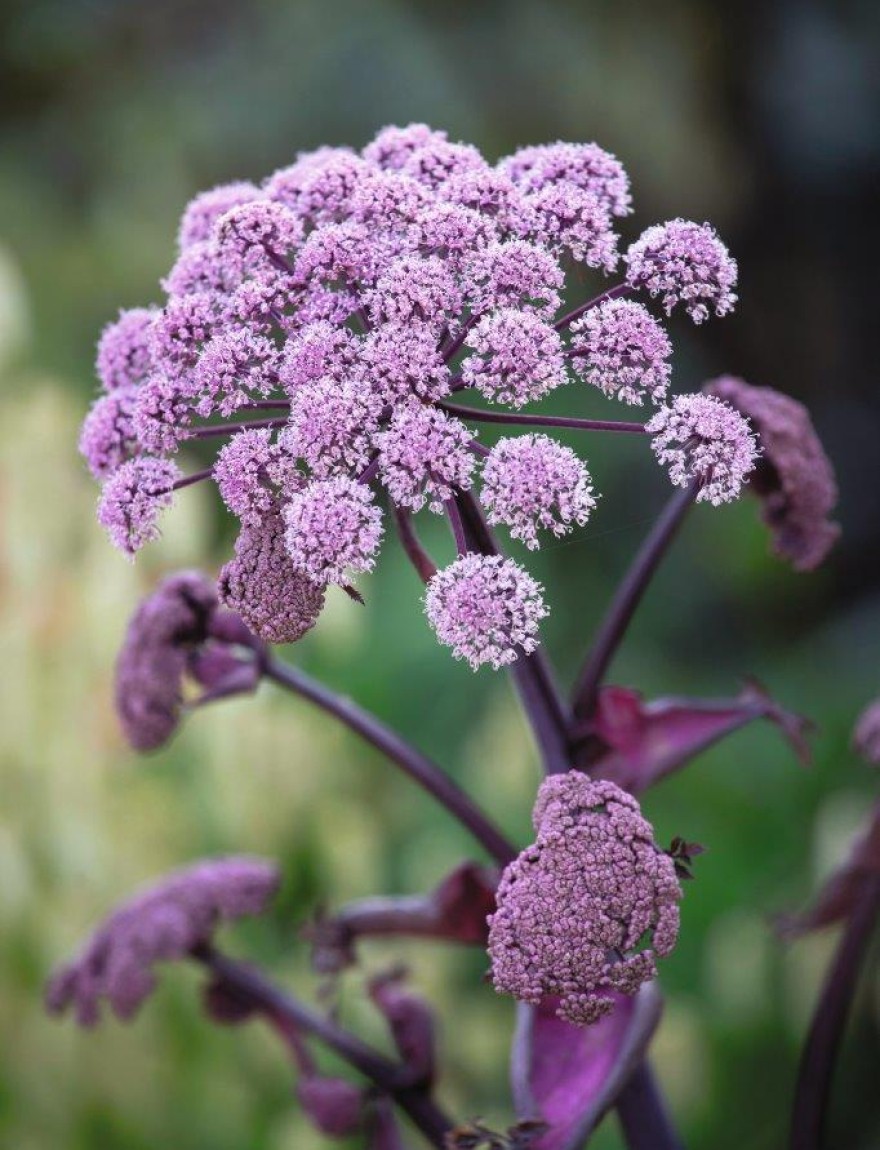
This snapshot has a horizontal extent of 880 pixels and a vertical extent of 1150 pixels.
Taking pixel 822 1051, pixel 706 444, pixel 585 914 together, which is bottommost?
pixel 822 1051

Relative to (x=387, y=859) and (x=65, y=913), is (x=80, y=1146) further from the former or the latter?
(x=387, y=859)

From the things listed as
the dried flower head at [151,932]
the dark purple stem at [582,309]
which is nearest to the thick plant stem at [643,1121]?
the dried flower head at [151,932]

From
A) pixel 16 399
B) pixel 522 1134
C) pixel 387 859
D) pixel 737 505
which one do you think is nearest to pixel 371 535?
pixel 522 1134

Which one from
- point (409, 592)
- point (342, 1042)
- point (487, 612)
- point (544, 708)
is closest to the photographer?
point (487, 612)

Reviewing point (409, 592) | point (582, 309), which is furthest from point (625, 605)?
point (409, 592)

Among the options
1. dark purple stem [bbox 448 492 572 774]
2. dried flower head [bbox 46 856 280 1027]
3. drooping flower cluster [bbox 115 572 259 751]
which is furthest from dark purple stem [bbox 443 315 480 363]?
dried flower head [bbox 46 856 280 1027]

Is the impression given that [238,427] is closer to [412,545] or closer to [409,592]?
[412,545]

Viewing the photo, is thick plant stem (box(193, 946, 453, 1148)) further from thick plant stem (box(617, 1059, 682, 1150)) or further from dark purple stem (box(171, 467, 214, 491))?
dark purple stem (box(171, 467, 214, 491))

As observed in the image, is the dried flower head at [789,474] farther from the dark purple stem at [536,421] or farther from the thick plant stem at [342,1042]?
the thick plant stem at [342,1042]
